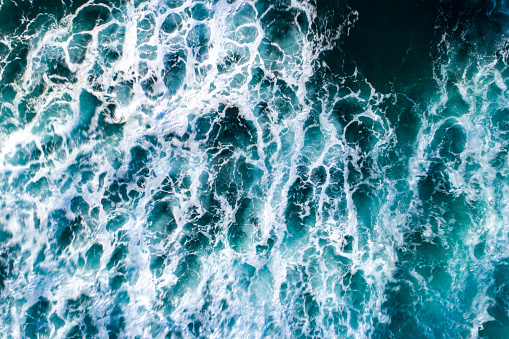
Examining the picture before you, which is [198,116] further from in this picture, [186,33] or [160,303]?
[160,303]

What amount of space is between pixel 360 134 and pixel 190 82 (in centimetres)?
436

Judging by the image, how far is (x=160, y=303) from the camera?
6340 mm

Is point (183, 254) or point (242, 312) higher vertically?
point (183, 254)

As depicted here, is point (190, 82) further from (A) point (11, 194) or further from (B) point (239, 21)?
(A) point (11, 194)

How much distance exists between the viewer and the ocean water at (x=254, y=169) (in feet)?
20.7

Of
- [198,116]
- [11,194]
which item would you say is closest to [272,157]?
[198,116]

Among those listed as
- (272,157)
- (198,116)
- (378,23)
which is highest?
(378,23)

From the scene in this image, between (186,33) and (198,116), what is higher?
(186,33)

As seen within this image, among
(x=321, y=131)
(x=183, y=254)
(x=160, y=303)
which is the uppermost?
(x=321, y=131)

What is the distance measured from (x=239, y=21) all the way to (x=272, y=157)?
3.41 meters

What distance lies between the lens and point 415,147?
21.5 ft

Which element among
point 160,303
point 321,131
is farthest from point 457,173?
point 160,303

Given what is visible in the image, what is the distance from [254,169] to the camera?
21.6ft

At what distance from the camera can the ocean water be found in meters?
6.31
